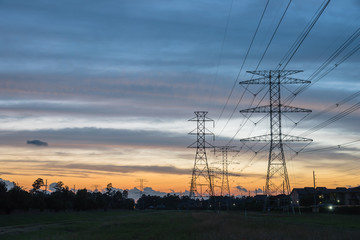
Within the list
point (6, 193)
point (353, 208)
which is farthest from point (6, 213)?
point (353, 208)

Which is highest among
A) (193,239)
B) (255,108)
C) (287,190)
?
(255,108)

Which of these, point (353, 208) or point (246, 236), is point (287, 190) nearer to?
point (353, 208)

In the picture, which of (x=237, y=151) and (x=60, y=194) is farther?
(x=60, y=194)

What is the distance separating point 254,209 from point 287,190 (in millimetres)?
93707

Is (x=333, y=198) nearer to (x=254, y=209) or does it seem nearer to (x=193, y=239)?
(x=254, y=209)

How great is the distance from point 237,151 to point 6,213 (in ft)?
205

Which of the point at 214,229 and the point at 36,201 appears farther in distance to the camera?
the point at 36,201

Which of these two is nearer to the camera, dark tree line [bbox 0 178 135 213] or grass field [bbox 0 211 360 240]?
grass field [bbox 0 211 360 240]

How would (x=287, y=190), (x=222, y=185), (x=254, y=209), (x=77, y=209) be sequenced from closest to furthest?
1. (x=287, y=190)
2. (x=222, y=185)
3. (x=254, y=209)
4. (x=77, y=209)

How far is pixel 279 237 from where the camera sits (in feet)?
127

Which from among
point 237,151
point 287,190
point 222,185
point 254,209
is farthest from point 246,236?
point 254,209

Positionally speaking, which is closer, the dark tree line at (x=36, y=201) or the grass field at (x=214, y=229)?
the grass field at (x=214, y=229)

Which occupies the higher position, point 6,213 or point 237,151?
point 237,151

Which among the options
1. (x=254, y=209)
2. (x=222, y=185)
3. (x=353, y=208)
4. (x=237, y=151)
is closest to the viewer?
(x=353, y=208)
